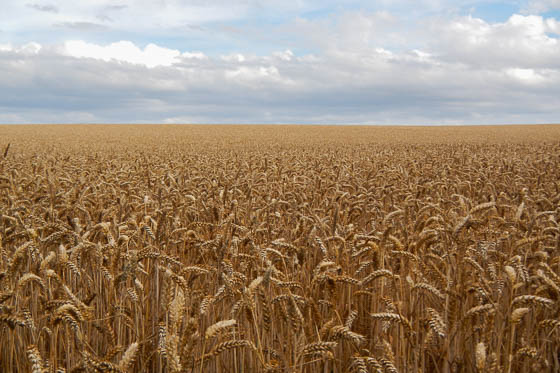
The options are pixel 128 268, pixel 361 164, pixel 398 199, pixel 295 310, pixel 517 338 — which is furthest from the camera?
pixel 361 164

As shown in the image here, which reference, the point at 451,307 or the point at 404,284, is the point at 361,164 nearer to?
the point at 404,284

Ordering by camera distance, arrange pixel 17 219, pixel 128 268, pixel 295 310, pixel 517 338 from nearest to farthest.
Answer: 1. pixel 295 310
2. pixel 128 268
3. pixel 517 338
4. pixel 17 219

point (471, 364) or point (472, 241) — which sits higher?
point (472, 241)

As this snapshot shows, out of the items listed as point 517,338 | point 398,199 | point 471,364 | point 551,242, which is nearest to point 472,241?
point 551,242

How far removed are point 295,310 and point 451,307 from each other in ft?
3.12

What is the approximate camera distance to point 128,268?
8.63 feet

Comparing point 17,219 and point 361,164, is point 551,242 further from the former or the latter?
point 361,164

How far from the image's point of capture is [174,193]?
6223 mm

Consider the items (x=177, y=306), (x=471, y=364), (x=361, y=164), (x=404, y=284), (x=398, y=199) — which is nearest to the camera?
(x=177, y=306)

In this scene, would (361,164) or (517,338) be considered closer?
(517,338)

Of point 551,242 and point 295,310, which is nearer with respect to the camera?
point 295,310

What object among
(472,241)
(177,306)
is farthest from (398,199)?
(177,306)

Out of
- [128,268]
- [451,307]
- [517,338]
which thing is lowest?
[517,338]

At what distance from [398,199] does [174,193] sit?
4.10 meters
